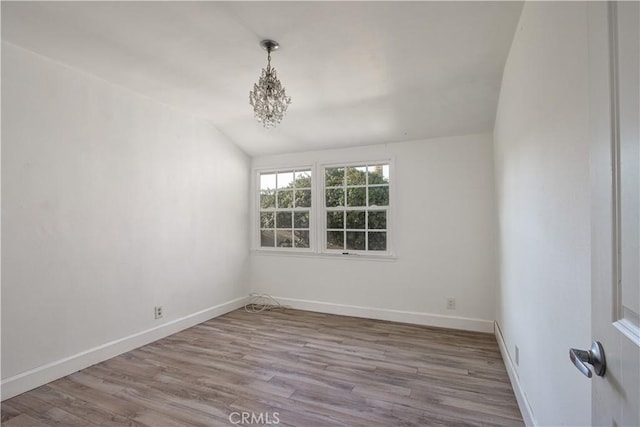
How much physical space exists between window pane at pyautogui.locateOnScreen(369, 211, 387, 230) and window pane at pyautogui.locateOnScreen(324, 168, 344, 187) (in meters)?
0.62

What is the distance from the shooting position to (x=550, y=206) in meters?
1.41

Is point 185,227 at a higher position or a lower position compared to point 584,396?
higher

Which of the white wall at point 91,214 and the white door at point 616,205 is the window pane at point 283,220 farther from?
the white door at point 616,205

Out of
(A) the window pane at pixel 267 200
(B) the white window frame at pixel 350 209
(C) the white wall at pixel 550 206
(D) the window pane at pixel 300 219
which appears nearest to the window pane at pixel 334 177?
(B) the white window frame at pixel 350 209

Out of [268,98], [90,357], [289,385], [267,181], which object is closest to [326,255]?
[267,181]

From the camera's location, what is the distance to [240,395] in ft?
7.34

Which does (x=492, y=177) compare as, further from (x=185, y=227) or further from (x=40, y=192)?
(x=40, y=192)

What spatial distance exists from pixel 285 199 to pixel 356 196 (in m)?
1.11

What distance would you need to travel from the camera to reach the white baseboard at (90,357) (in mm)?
2246

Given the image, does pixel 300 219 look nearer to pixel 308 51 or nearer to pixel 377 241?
pixel 377 241

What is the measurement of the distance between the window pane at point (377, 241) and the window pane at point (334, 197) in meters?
0.61

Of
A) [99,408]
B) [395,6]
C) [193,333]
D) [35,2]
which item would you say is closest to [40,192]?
[35,2]

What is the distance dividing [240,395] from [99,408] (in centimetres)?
93

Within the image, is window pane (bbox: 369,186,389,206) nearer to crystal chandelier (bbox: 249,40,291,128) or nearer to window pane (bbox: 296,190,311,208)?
window pane (bbox: 296,190,311,208)
